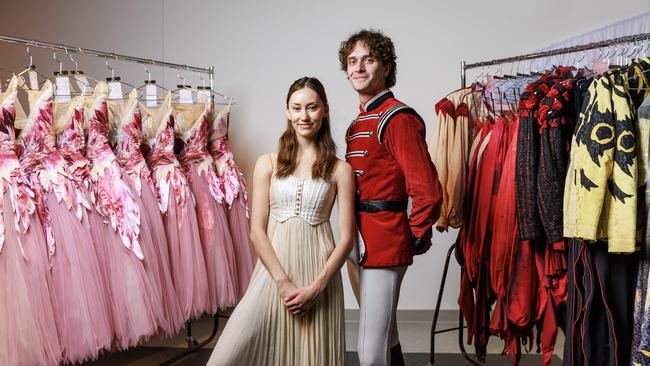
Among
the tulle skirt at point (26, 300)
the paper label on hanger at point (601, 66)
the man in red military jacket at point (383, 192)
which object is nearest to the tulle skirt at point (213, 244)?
the tulle skirt at point (26, 300)

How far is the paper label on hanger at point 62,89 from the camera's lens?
8.98ft

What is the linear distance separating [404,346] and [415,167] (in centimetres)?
188

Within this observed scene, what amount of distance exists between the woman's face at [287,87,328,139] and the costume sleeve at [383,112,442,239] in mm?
261

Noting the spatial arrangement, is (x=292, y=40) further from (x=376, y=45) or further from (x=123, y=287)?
(x=123, y=287)

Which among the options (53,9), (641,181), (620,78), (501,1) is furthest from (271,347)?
(53,9)

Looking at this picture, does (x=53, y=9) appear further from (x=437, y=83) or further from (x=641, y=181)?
(x=641, y=181)

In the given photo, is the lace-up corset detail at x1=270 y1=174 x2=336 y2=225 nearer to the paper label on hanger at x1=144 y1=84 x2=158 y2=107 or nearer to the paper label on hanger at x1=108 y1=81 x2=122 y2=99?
the paper label on hanger at x1=108 y1=81 x2=122 y2=99

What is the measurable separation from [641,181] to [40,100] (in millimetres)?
2295

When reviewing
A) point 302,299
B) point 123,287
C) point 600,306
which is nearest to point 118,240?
point 123,287

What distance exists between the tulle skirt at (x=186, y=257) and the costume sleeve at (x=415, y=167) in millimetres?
1376

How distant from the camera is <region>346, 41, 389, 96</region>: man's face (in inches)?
87.4

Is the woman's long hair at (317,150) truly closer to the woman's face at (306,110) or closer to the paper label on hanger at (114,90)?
the woman's face at (306,110)

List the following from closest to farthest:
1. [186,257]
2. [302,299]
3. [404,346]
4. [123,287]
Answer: [302,299], [123,287], [186,257], [404,346]

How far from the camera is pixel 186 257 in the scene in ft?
10.1
